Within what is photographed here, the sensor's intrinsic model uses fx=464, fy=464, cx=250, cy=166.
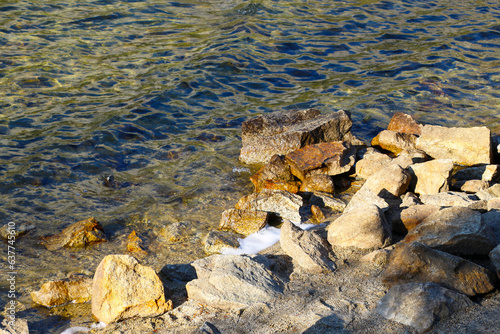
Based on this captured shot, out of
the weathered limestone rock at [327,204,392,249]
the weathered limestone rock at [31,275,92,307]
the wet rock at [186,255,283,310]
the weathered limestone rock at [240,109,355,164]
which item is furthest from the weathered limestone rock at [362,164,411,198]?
the weathered limestone rock at [31,275,92,307]

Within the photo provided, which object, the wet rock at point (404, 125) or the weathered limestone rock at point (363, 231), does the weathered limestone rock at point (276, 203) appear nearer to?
the weathered limestone rock at point (363, 231)

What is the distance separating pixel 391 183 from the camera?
4.45m

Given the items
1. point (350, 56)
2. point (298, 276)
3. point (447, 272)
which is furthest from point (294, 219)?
point (350, 56)

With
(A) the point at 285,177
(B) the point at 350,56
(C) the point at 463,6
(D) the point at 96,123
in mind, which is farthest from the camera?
(C) the point at 463,6

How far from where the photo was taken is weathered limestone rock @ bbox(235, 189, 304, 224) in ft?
14.9

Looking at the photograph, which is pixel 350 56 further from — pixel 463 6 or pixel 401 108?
pixel 463 6

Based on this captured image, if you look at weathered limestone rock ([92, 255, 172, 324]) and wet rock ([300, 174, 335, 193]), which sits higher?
weathered limestone rock ([92, 255, 172, 324])

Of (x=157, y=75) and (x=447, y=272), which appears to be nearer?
(x=447, y=272)

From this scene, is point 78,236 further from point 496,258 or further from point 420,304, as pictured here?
point 496,258

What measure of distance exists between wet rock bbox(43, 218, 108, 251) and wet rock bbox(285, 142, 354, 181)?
220cm

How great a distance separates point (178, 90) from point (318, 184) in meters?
3.41

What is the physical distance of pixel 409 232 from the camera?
3.48 m

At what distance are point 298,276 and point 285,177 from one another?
2.07 meters

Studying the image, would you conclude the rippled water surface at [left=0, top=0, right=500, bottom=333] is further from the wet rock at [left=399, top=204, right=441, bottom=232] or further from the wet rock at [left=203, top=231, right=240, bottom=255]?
the wet rock at [left=399, top=204, right=441, bottom=232]
